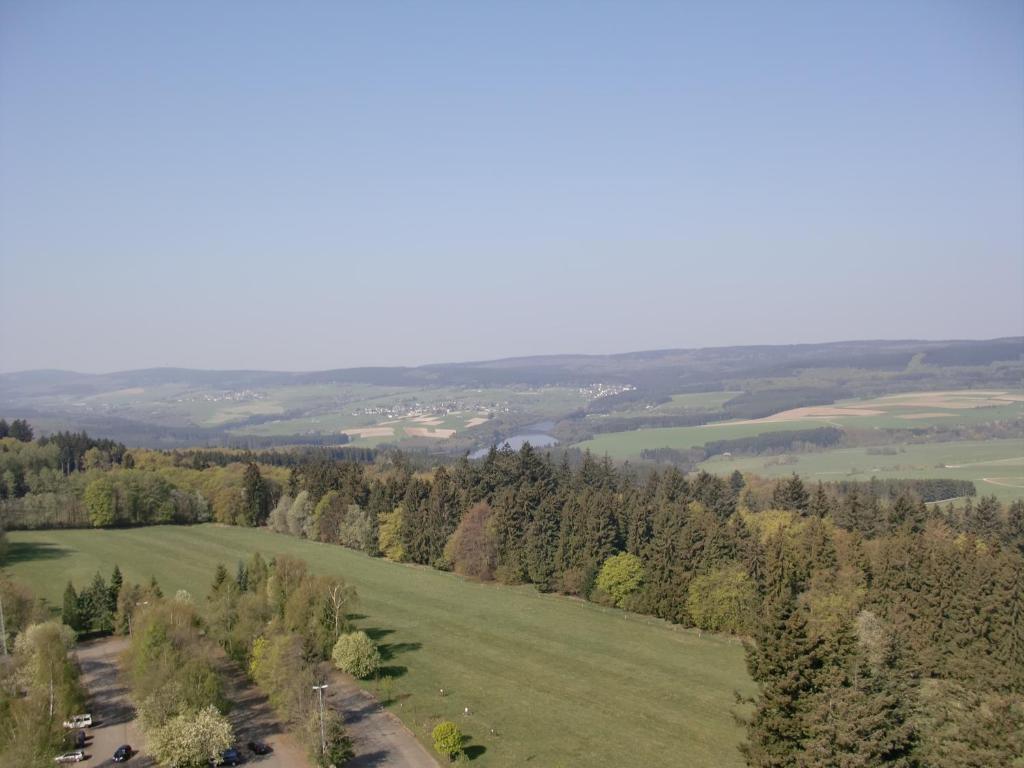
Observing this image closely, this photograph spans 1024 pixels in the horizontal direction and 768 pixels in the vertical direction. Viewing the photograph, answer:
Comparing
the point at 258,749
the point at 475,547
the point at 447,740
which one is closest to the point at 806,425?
the point at 475,547

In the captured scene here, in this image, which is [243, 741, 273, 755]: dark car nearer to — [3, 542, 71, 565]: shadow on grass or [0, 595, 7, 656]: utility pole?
[0, 595, 7, 656]: utility pole

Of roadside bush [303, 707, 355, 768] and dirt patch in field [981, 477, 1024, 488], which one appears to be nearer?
roadside bush [303, 707, 355, 768]

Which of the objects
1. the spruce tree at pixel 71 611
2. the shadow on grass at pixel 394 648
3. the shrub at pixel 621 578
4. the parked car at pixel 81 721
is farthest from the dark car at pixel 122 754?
the shrub at pixel 621 578

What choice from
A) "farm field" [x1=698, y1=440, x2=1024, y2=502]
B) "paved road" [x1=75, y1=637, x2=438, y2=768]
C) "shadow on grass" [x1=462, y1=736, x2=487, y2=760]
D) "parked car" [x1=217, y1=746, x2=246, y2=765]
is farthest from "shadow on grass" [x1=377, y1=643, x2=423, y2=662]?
"farm field" [x1=698, y1=440, x2=1024, y2=502]

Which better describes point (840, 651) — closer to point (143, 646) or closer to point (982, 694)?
point (982, 694)

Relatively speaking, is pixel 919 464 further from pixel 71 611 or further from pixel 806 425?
pixel 71 611
